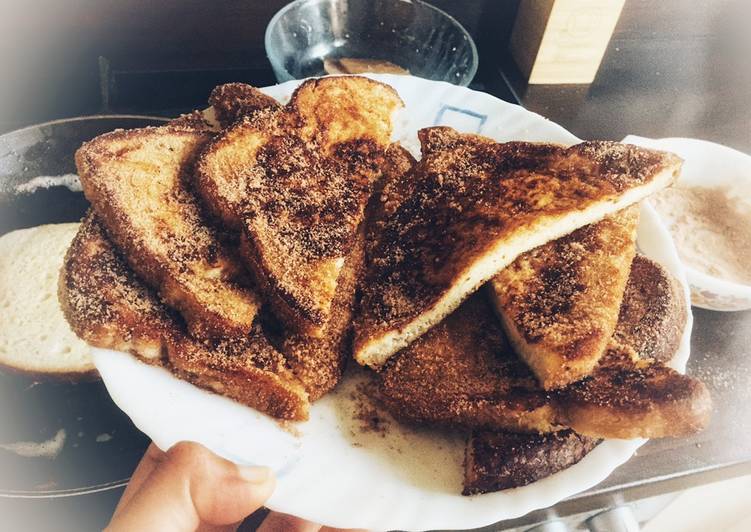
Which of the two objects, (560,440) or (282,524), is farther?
(282,524)

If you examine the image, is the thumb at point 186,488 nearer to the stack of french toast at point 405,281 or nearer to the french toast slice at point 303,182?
the stack of french toast at point 405,281

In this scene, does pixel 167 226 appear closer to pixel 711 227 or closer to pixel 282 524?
pixel 282 524

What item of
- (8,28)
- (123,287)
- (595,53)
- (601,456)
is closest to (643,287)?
(601,456)

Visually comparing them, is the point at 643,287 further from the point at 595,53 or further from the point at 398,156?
the point at 595,53

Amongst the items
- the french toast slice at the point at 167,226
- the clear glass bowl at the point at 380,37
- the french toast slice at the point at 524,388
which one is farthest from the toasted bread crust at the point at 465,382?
the clear glass bowl at the point at 380,37

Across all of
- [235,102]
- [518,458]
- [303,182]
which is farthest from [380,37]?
[518,458]

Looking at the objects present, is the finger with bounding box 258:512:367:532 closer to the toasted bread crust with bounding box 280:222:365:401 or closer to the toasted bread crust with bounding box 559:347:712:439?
the toasted bread crust with bounding box 280:222:365:401

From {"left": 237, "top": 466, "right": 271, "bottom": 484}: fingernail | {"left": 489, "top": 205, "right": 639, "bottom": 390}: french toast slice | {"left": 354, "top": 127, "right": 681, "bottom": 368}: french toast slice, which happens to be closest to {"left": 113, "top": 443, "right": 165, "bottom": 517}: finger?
{"left": 237, "top": 466, "right": 271, "bottom": 484}: fingernail
